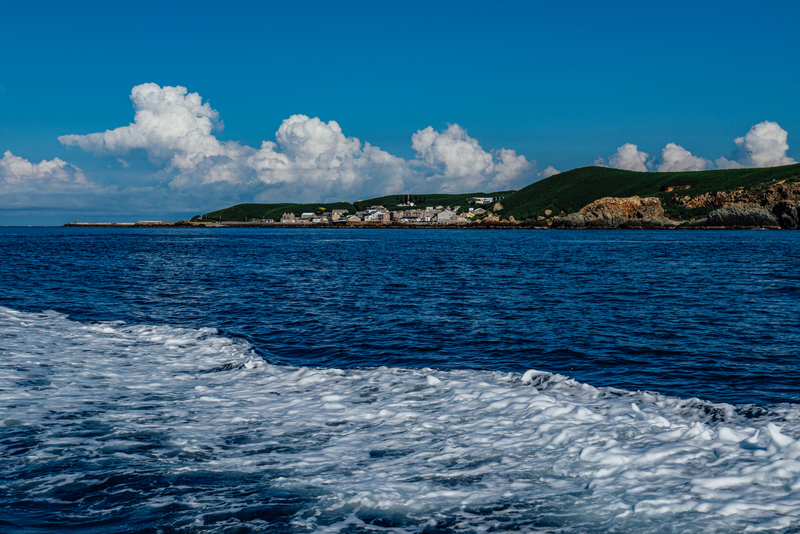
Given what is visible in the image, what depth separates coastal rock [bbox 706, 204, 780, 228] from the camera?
16450 cm

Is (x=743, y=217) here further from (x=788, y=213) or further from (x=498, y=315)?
(x=498, y=315)

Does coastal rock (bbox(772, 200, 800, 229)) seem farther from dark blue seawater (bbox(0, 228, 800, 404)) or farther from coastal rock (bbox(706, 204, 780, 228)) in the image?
dark blue seawater (bbox(0, 228, 800, 404))

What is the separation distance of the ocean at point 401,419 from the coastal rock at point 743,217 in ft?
564

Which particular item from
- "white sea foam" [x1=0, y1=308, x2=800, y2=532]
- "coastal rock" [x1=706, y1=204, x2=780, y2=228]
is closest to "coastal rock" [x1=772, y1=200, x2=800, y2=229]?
"coastal rock" [x1=706, y1=204, x2=780, y2=228]

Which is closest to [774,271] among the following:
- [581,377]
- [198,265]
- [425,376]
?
[581,377]

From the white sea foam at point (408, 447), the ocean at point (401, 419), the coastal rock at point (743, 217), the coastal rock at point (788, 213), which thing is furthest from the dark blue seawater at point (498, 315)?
the coastal rock at point (743, 217)

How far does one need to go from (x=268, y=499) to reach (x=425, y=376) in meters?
7.10

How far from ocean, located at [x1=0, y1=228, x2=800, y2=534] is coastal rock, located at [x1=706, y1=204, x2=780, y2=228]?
172m

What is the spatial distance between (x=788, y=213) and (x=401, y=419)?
18754 cm

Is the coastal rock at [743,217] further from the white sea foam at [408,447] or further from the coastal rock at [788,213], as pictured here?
the white sea foam at [408,447]

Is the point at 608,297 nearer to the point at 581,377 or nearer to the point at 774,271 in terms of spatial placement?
the point at 581,377

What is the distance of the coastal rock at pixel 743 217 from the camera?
164 m

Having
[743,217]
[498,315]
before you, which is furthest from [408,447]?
[743,217]

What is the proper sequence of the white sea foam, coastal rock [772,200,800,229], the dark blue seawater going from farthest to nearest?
coastal rock [772,200,800,229], the dark blue seawater, the white sea foam
